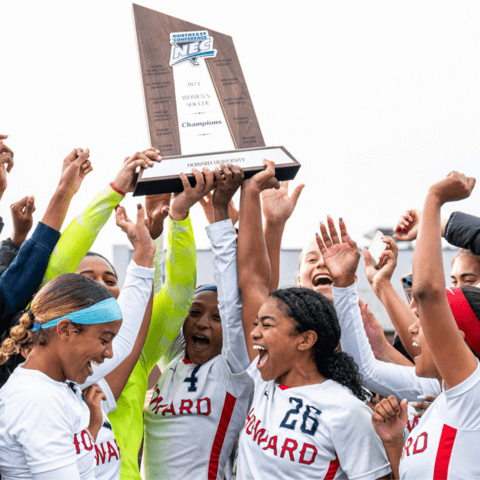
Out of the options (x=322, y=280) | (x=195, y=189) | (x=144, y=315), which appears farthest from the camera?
(x=322, y=280)

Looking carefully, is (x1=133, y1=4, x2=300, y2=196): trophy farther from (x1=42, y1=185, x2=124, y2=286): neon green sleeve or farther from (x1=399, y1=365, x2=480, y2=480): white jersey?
(x1=399, y1=365, x2=480, y2=480): white jersey

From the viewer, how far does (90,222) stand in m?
2.90

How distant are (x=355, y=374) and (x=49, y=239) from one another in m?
1.70

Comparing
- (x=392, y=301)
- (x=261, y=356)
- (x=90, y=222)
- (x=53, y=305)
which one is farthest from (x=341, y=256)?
(x=53, y=305)

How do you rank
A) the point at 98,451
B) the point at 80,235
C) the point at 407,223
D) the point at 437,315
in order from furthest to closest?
the point at 407,223, the point at 80,235, the point at 98,451, the point at 437,315

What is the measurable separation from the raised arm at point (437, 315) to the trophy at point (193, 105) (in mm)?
1077

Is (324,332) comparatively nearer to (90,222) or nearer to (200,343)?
(200,343)

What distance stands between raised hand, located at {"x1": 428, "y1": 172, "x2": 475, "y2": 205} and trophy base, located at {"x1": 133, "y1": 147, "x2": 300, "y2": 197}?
36.9 inches

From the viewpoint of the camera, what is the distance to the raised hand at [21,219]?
10.8ft

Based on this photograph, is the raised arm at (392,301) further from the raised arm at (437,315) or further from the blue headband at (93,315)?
the blue headband at (93,315)

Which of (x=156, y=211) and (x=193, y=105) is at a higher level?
(x=193, y=105)

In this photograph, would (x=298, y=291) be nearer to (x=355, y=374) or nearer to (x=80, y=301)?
(x=355, y=374)

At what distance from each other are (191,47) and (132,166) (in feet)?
2.96

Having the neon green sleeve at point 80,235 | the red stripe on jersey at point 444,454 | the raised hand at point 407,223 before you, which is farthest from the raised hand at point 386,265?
the neon green sleeve at point 80,235
